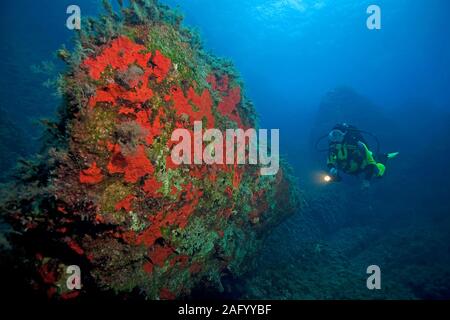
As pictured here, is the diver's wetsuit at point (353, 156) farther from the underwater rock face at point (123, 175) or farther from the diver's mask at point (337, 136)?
the underwater rock face at point (123, 175)

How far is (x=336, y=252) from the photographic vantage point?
355 inches

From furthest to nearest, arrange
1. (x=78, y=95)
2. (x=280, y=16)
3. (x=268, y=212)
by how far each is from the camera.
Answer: (x=280, y=16) → (x=268, y=212) → (x=78, y=95)

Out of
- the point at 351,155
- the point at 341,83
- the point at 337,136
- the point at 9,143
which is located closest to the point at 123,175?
the point at 337,136

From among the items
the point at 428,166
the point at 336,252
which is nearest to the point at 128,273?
the point at 336,252

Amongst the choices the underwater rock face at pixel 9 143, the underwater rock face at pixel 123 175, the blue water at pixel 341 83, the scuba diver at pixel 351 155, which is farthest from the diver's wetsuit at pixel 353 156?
the underwater rock face at pixel 9 143

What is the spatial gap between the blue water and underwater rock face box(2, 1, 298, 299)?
218 centimetres

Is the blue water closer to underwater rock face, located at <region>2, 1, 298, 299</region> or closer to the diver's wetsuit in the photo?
underwater rock face, located at <region>2, 1, 298, 299</region>

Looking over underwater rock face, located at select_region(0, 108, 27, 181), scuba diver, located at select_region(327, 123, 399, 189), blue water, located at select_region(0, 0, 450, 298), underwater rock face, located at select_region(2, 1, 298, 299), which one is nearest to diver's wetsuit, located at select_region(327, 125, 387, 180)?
scuba diver, located at select_region(327, 123, 399, 189)

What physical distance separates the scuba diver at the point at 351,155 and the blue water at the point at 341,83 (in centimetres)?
276

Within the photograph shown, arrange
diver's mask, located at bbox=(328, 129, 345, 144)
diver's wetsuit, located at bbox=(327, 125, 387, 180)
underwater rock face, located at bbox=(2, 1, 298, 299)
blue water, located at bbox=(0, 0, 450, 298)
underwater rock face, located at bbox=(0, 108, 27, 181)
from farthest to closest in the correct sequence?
1. blue water, located at bbox=(0, 0, 450, 298)
2. underwater rock face, located at bbox=(0, 108, 27, 181)
3. diver's mask, located at bbox=(328, 129, 345, 144)
4. diver's wetsuit, located at bbox=(327, 125, 387, 180)
5. underwater rock face, located at bbox=(2, 1, 298, 299)

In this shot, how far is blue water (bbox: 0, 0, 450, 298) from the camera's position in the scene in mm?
11031

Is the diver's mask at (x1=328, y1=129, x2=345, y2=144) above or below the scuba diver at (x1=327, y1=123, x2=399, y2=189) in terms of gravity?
above
